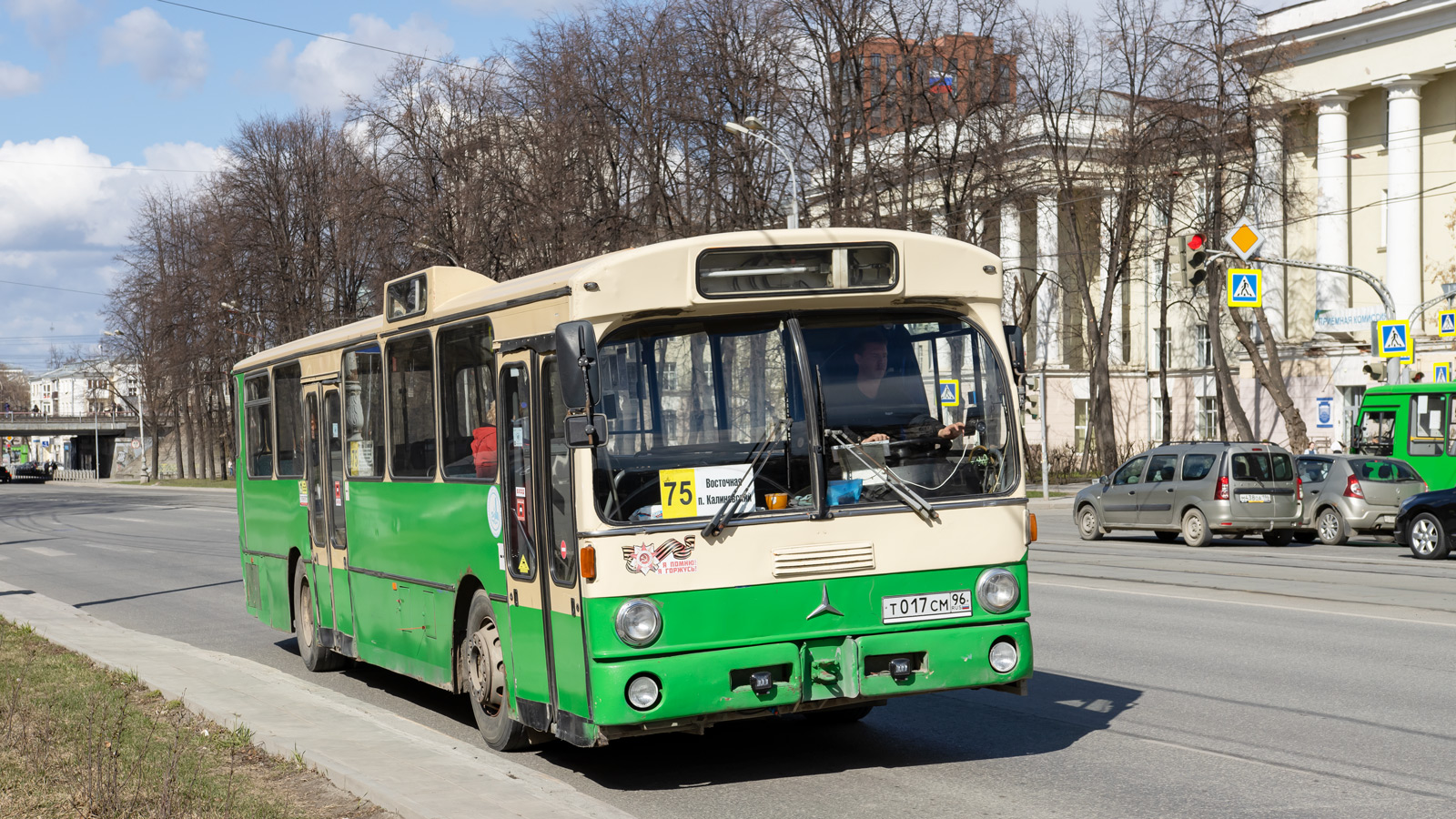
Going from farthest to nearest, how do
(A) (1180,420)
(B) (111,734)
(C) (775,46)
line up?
(A) (1180,420), (C) (775,46), (B) (111,734)

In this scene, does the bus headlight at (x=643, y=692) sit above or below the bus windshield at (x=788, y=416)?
below

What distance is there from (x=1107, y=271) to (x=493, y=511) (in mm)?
48271

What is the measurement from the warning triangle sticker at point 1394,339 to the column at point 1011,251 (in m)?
15.5

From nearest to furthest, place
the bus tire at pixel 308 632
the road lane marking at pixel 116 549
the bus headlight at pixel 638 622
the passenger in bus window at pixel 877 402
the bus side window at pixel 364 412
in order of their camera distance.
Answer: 1. the bus headlight at pixel 638 622
2. the passenger in bus window at pixel 877 402
3. the bus side window at pixel 364 412
4. the bus tire at pixel 308 632
5. the road lane marking at pixel 116 549

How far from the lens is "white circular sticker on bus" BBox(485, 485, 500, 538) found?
8148mm

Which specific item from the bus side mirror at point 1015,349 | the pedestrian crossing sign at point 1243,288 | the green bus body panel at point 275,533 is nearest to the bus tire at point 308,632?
the green bus body panel at point 275,533

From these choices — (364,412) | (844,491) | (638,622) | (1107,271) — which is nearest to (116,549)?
(364,412)

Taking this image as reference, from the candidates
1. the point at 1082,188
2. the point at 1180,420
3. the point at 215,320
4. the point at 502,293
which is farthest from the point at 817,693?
the point at 215,320

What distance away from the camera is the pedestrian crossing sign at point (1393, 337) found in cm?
3114

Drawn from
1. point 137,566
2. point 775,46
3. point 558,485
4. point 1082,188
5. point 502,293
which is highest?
point 775,46

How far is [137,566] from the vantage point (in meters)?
24.3

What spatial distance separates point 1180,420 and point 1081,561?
133 ft

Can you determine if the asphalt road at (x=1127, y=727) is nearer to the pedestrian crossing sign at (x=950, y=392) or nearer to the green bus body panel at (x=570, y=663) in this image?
the green bus body panel at (x=570, y=663)

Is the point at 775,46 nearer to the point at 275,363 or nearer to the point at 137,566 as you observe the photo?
the point at 137,566
